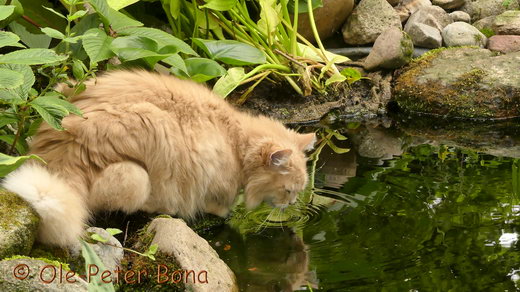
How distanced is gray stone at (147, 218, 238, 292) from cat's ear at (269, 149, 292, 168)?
0.76 m

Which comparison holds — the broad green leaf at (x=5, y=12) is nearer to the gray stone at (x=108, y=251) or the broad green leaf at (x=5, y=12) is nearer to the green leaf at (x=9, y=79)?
the green leaf at (x=9, y=79)

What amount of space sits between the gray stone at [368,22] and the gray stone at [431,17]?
222 mm

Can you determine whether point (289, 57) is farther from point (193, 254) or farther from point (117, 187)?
point (193, 254)

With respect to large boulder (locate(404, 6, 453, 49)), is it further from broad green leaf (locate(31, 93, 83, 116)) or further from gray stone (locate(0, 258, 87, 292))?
gray stone (locate(0, 258, 87, 292))

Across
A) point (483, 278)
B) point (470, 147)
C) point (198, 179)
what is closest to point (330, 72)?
point (470, 147)

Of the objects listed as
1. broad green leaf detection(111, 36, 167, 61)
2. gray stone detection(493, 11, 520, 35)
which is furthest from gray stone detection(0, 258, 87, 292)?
gray stone detection(493, 11, 520, 35)

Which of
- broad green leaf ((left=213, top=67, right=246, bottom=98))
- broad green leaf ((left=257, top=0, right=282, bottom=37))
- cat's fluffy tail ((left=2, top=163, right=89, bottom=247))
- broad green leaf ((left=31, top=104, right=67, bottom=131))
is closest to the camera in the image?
cat's fluffy tail ((left=2, top=163, right=89, bottom=247))

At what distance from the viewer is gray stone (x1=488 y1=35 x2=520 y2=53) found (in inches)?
Result: 307

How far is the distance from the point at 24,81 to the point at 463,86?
15.2 ft

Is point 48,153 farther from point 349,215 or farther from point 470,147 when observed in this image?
point 470,147

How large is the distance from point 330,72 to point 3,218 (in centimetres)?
447

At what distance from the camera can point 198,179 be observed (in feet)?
13.3

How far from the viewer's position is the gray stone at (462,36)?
802cm

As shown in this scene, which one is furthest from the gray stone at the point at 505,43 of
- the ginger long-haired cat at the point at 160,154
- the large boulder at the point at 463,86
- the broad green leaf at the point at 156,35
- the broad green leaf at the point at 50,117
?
the broad green leaf at the point at 50,117
